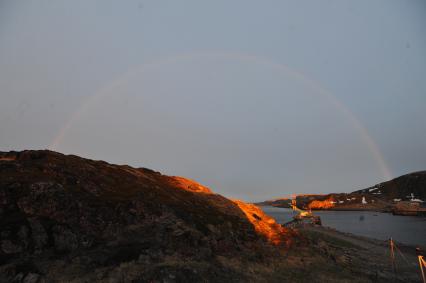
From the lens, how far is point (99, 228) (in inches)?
1291

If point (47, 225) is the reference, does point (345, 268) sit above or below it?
below

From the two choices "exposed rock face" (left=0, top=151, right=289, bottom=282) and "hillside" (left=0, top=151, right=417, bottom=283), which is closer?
"exposed rock face" (left=0, top=151, right=289, bottom=282)

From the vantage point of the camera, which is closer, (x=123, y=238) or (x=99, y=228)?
(x=99, y=228)

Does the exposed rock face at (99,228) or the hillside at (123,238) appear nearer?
the exposed rock face at (99,228)

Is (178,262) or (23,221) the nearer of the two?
(23,221)

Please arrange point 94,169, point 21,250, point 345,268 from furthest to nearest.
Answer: point 94,169, point 345,268, point 21,250

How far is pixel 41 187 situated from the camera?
3312cm

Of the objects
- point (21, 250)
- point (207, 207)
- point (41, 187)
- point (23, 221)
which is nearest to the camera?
point (21, 250)

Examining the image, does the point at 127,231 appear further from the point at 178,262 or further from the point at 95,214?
the point at 178,262

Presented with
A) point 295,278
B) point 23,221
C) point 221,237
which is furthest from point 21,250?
point 295,278

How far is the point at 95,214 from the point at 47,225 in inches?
205

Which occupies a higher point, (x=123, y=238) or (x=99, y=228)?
(x=99, y=228)

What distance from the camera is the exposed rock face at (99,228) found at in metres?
27.0

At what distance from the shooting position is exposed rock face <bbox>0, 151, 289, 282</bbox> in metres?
27.0
